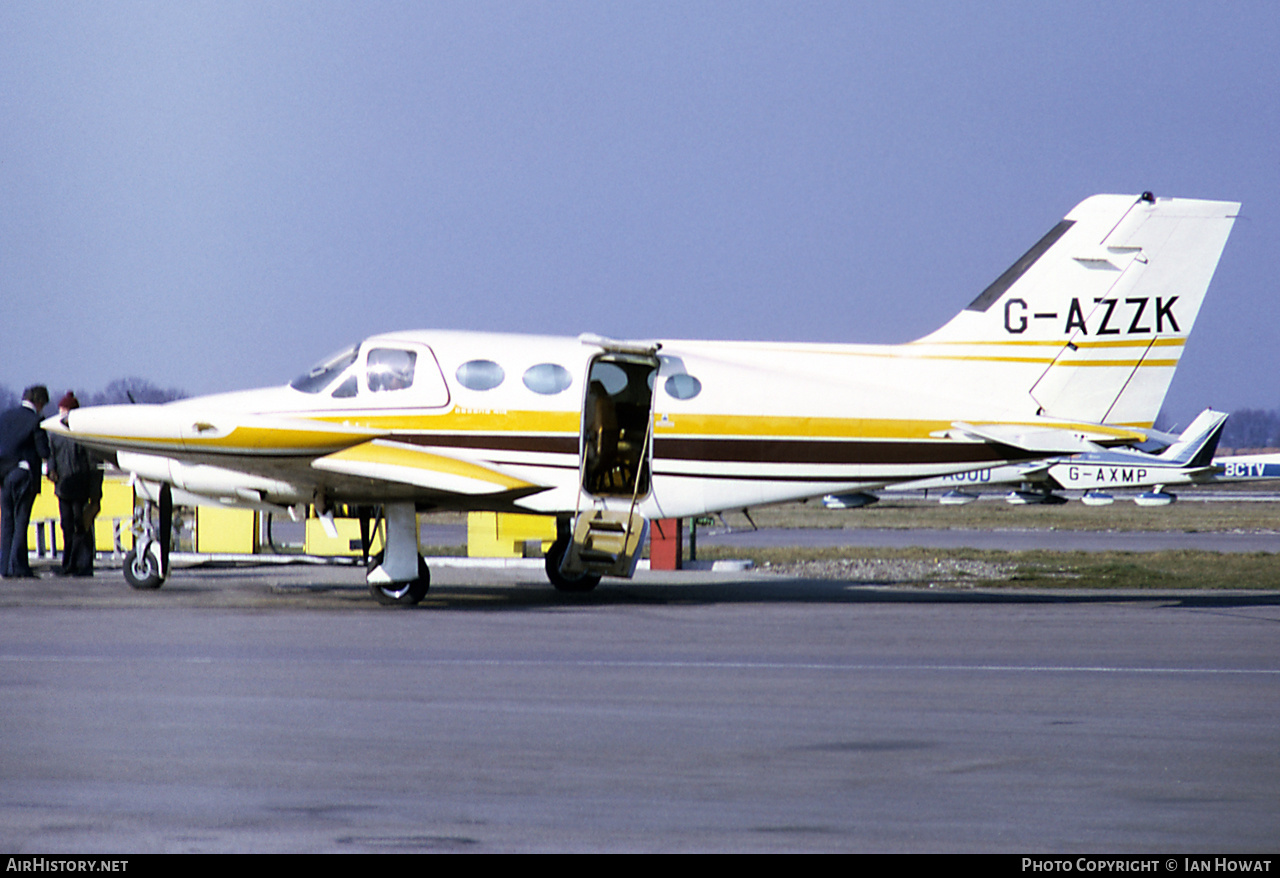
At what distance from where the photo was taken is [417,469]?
13.3 m

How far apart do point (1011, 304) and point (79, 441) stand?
33.6 feet

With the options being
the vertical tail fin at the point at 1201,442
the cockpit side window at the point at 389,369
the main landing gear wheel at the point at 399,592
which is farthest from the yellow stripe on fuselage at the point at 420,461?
the vertical tail fin at the point at 1201,442

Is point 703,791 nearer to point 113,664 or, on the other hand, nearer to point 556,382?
point 113,664

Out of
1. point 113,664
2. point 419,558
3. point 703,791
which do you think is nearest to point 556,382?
point 419,558

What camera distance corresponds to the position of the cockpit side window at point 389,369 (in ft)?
45.5

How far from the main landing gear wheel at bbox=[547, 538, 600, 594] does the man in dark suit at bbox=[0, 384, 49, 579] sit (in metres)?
6.95

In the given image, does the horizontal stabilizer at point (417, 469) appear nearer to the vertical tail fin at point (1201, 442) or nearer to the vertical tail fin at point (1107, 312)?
the vertical tail fin at point (1107, 312)

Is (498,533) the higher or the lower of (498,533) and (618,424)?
the lower

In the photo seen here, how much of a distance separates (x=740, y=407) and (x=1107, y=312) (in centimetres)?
413

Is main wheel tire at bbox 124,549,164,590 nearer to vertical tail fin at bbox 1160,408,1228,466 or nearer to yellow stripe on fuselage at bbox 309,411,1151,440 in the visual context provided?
yellow stripe on fuselage at bbox 309,411,1151,440

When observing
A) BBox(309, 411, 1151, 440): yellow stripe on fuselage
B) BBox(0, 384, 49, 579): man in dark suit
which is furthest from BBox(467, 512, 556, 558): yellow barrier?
BBox(309, 411, 1151, 440): yellow stripe on fuselage

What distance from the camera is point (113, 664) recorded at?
8836 millimetres

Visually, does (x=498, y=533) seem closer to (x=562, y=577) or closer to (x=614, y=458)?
(x=562, y=577)

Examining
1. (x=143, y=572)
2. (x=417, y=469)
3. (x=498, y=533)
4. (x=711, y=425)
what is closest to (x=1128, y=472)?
(x=498, y=533)
